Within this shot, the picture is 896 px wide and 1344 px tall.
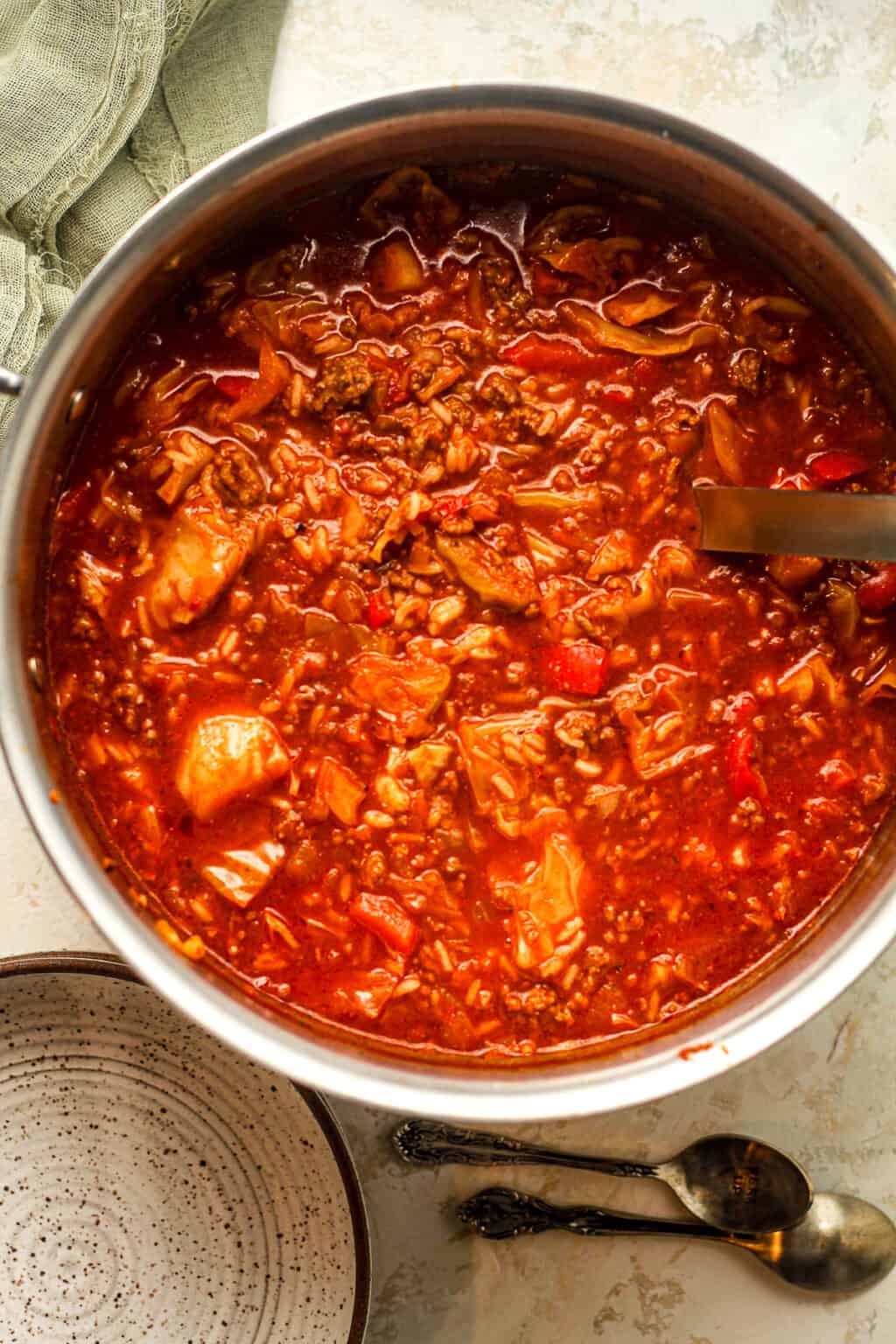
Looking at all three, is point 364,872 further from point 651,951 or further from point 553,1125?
point 553,1125

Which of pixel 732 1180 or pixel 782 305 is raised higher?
pixel 782 305

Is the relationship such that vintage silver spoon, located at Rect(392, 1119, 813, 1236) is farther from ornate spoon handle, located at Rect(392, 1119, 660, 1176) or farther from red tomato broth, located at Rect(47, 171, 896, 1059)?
red tomato broth, located at Rect(47, 171, 896, 1059)

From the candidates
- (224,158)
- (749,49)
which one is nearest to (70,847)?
(224,158)

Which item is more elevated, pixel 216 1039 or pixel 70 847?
pixel 70 847

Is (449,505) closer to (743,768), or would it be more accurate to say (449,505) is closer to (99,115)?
(743,768)

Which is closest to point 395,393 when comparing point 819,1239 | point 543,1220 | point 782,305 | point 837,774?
point 782,305

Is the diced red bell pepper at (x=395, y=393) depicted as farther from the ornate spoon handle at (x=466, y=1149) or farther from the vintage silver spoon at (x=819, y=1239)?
the vintage silver spoon at (x=819, y=1239)

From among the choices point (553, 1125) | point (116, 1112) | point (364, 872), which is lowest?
point (553, 1125)
